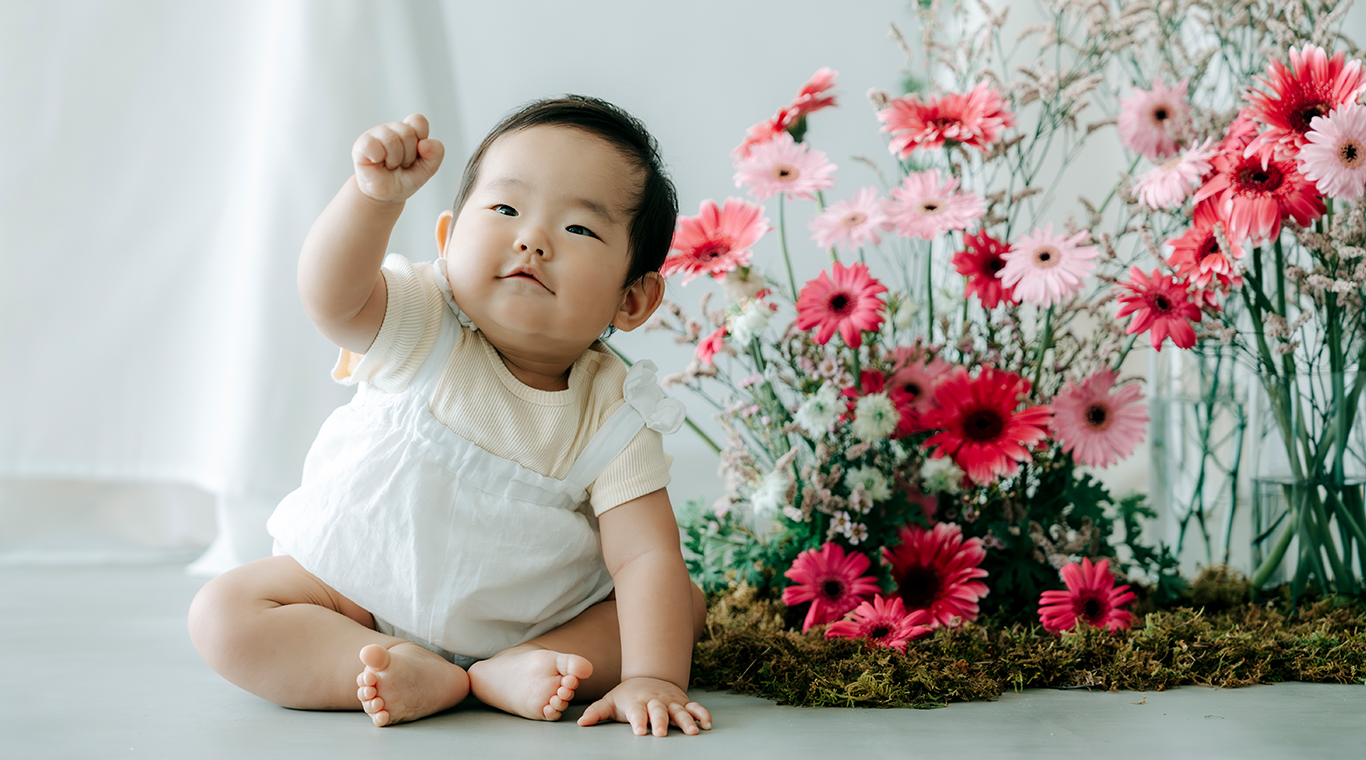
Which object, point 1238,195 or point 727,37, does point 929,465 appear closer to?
point 1238,195

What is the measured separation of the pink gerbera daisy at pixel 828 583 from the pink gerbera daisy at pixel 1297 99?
532 millimetres

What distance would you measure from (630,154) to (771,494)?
37 centimetres

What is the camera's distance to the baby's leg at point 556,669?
78cm

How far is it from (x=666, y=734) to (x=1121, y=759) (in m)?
0.31

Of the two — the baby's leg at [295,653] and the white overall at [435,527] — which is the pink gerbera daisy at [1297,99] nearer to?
the white overall at [435,527]

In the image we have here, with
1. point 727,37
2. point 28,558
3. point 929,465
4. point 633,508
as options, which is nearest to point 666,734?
point 633,508

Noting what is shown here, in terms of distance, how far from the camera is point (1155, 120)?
1143 mm

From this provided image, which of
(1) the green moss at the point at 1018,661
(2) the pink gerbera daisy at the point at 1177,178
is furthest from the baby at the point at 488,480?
(2) the pink gerbera daisy at the point at 1177,178

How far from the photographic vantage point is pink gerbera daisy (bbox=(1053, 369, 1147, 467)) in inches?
41.6

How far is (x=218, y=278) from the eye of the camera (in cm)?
164

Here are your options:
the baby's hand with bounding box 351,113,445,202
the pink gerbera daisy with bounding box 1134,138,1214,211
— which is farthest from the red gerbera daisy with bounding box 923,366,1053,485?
the baby's hand with bounding box 351,113,445,202

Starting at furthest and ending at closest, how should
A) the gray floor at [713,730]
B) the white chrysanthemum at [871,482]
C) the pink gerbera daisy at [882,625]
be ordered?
the white chrysanthemum at [871,482], the pink gerbera daisy at [882,625], the gray floor at [713,730]

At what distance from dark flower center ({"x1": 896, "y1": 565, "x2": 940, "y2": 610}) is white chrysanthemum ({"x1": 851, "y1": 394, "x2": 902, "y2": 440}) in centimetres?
15

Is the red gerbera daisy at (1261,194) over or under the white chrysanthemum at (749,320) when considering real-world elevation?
over
